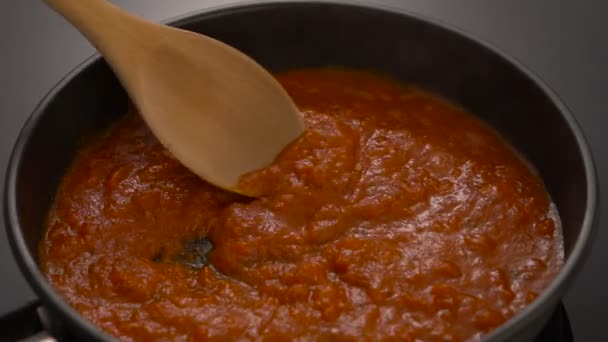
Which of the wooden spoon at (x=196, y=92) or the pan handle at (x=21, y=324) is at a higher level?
the wooden spoon at (x=196, y=92)

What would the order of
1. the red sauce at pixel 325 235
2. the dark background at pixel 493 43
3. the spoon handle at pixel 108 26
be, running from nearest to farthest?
the red sauce at pixel 325 235 → the spoon handle at pixel 108 26 → the dark background at pixel 493 43

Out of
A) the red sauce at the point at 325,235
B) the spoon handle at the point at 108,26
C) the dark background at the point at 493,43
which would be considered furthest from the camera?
the dark background at the point at 493,43

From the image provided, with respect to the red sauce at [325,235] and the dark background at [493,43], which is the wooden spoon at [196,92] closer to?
the red sauce at [325,235]

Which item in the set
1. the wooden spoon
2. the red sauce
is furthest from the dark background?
the wooden spoon

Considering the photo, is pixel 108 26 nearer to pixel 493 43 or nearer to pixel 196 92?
pixel 196 92

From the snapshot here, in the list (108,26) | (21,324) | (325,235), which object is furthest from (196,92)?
(21,324)

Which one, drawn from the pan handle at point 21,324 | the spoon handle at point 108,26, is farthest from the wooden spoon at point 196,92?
the pan handle at point 21,324

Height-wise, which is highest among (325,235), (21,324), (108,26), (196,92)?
(108,26)
